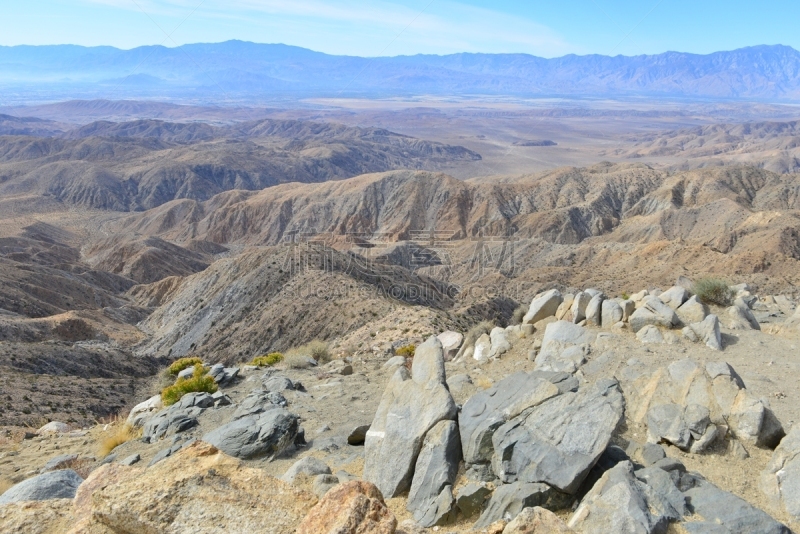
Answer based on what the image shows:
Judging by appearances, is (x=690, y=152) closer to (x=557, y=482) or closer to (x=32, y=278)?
(x=32, y=278)

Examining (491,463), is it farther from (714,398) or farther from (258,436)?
(258,436)

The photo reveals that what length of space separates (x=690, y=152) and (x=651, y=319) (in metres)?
207

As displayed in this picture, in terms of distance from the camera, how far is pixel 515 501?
678 centimetres

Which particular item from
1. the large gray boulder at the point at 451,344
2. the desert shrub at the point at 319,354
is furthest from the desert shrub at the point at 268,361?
the large gray boulder at the point at 451,344

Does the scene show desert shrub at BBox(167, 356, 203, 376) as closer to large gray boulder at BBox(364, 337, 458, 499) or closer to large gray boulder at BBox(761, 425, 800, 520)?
large gray boulder at BBox(364, 337, 458, 499)

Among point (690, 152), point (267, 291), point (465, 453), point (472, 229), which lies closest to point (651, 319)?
point (465, 453)

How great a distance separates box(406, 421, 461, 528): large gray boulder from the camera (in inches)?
279

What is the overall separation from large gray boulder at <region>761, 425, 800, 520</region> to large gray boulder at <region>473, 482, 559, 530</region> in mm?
2619

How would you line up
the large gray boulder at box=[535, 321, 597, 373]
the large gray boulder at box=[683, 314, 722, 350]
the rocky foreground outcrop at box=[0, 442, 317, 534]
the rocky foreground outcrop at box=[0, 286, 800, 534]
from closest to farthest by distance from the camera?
the rocky foreground outcrop at box=[0, 442, 317, 534]
the rocky foreground outcrop at box=[0, 286, 800, 534]
the large gray boulder at box=[535, 321, 597, 373]
the large gray boulder at box=[683, 314, 722, 350]

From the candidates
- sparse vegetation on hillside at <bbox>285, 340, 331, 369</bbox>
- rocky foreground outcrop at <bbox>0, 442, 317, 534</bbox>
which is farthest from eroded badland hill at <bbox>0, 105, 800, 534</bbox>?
sparse vegetation on hillside at <bbox>285, 340, 331, 369</bbox>

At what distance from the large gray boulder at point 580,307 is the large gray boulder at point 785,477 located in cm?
724

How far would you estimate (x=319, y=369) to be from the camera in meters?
18.1

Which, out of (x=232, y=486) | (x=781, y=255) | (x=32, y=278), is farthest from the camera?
(x=32, y=278)

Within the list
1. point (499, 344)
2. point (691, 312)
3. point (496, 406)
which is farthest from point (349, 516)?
point (691, 312)
